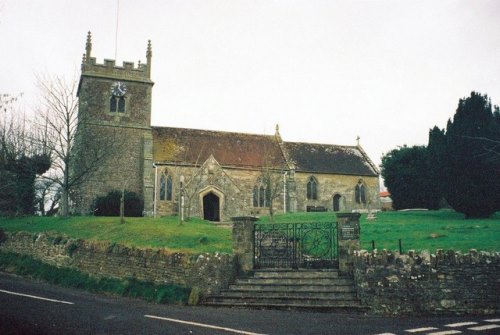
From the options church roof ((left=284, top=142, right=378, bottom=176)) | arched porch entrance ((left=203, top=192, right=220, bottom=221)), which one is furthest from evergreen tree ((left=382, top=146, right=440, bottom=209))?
arched porch entrance ((left=203, top=192, right=220, bottom=221))

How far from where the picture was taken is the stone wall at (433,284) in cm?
1181

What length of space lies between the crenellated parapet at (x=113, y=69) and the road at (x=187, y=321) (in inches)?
1075

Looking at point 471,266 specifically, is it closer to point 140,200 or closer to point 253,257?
point 253,257

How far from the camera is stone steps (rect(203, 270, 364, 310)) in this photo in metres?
12.4

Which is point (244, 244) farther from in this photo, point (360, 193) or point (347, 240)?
point (360, 193)

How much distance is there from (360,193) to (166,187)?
19.4 metres

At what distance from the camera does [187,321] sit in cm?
1050

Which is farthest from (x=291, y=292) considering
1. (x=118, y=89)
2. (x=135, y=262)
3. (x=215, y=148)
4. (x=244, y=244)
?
(x=118, y=89)

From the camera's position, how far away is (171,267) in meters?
14.5

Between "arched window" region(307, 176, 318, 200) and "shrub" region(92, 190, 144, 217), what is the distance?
16.1 m

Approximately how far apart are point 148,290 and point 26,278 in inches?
292

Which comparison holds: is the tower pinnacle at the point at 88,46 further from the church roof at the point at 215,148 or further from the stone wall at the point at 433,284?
the stone wall at the point at 433,284

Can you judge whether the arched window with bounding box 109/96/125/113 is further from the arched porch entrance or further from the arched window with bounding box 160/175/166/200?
the arched porch entrance

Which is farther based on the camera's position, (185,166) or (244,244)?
(185,166)
